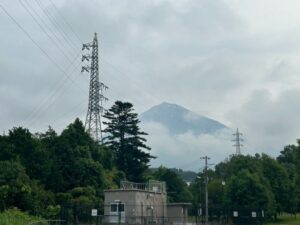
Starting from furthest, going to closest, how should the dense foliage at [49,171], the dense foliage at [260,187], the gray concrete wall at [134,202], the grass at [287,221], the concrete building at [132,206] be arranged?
the grass at [287,221] < the dense foliage at [260,187] < the gray concrete wall at [134,202] < the concrete building at [132,206] < the dense foliage at [49,171]

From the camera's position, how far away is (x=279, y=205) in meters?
78.3

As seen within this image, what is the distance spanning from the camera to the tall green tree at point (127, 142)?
82637mm

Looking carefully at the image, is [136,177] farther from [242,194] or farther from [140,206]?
[140,206]

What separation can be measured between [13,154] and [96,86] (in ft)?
64.6

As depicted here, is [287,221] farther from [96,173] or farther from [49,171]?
[49,171]

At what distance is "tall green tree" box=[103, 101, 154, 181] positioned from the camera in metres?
82.6

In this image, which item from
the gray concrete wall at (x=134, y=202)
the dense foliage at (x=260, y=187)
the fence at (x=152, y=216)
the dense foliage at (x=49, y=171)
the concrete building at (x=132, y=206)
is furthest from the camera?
the dense foliage at (x=260, y=187)

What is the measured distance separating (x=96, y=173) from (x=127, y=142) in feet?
73.2

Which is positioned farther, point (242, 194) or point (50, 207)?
point (242, 194)

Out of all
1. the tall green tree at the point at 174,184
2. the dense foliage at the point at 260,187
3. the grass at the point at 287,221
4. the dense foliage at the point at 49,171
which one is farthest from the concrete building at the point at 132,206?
the tall green tree at the point at 174,184

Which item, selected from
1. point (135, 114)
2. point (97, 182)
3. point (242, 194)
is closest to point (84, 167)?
point (97, 182)

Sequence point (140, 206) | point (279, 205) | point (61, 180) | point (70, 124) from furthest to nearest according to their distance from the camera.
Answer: point (279, 205), point (70, 124), point (61, 180), point (140, 206)

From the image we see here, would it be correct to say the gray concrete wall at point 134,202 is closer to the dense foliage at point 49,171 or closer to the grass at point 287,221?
the dense foliage at point 49,171

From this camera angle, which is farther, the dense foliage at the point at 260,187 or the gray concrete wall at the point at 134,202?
the dense foliage at the point at 260,187
